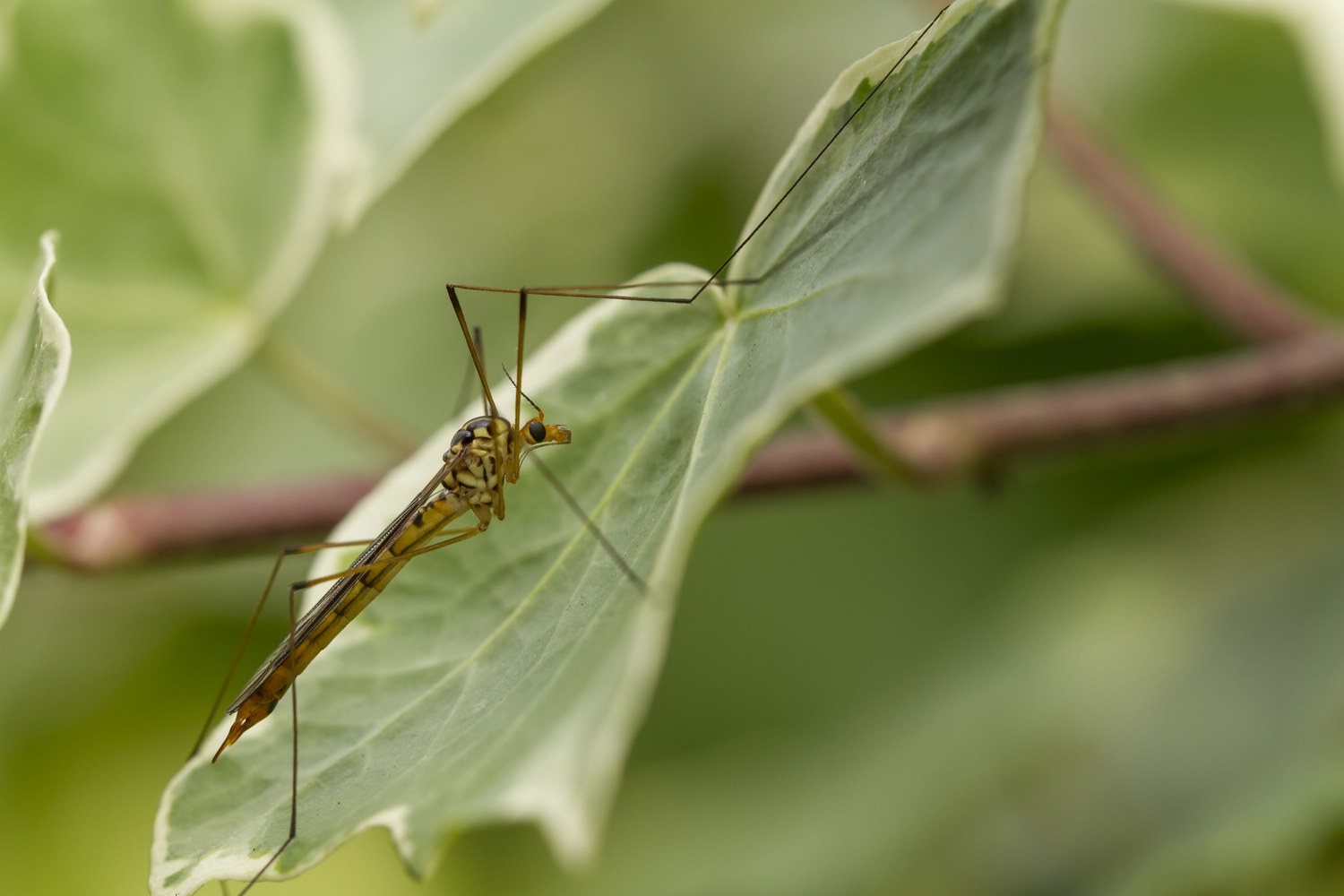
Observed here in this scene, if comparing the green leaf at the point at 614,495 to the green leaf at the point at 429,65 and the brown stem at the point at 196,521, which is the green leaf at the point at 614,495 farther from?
the green leaf at the point at 429,65

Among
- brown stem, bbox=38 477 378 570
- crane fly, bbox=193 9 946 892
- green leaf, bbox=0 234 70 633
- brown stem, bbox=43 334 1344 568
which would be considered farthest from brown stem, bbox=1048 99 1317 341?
green leaf, bbox=0 234 70 633

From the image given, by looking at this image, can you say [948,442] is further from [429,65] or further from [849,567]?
[849,567]

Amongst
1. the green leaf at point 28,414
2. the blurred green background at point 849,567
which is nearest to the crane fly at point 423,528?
the green leaf at point 28,414

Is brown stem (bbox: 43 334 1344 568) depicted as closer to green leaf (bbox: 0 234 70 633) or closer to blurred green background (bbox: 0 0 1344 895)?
green leaf (bbox: 0 234 70 633)

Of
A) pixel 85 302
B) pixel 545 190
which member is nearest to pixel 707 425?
pixel 85 302

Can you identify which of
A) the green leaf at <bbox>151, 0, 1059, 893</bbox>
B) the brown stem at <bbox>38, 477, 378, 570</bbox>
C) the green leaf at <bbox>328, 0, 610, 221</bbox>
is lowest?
the green leaf at <bbox>151, 0, 1059, 893</bbox>

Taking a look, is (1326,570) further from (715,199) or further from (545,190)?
(545,190)
